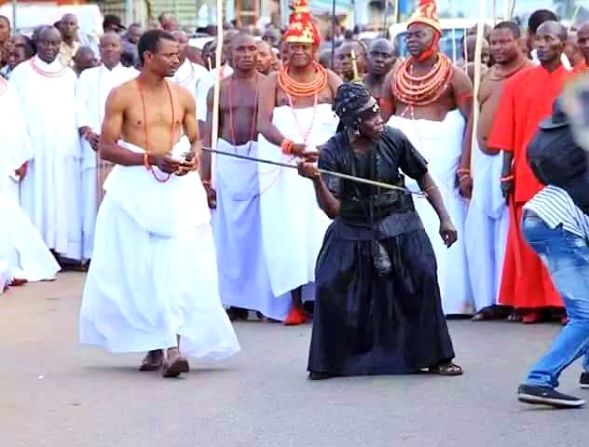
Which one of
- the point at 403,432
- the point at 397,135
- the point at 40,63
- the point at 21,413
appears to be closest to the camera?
the point at 403,432

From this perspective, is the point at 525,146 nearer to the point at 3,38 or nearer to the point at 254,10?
the point at 3,38

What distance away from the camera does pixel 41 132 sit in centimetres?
1539

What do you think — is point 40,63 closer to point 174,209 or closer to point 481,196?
point 481,196

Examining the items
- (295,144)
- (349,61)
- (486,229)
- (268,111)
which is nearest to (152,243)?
(295,144)

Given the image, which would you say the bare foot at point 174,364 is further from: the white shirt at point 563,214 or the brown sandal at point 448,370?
the white shirt at point 563,214

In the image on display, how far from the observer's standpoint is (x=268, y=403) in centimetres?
868

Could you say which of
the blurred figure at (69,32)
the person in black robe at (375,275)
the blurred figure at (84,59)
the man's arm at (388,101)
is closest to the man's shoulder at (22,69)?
the blurred figure at (84,59)

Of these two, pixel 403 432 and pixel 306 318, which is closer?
pixel 403 432

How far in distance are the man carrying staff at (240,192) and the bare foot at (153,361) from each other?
7.75ft

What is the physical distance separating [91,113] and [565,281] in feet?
25.9

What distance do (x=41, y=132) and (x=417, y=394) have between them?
290 inches

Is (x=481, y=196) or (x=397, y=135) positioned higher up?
(x=397, y=135)

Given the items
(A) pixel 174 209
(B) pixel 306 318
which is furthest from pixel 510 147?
(A) pixel 174 209

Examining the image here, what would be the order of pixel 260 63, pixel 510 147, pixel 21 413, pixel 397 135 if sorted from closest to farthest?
1. pixel 21 413
2. pixel 397 135
3. pixel 510 147
4. pixel 260 63
